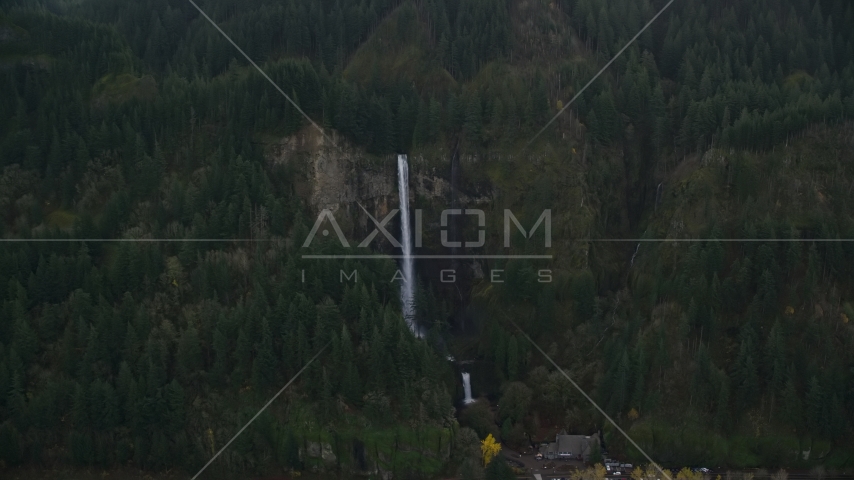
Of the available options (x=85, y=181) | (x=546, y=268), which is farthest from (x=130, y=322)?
(x=546, y=268)

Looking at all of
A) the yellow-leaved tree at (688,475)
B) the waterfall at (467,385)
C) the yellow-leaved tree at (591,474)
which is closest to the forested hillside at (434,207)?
the waterfall at (467,385)

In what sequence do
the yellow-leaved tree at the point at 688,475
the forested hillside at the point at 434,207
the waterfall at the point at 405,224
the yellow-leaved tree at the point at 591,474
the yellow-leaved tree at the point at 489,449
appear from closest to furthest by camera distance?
the yellow-leaved tree at the point at 688,475
the yellow-leaved tree at the point at 591,474
the yellow-leaved tree at the point at 489,449
the forested hillside at the point at 434,207
the waterfall at the point at 405,224

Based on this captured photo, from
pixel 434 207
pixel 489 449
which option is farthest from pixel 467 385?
pixel 434 207

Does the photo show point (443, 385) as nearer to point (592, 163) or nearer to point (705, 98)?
point (592, 163)

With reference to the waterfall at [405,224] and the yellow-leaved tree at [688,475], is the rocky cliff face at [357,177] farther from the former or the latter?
the yellow-leaved tree at [688,475]

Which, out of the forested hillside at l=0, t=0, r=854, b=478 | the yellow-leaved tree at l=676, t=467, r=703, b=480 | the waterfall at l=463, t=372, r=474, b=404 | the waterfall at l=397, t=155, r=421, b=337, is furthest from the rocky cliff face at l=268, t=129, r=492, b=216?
the yellow-leaved tree at l=676, t=467, r=703, b=480
